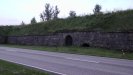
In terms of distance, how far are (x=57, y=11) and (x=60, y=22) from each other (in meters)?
41.8

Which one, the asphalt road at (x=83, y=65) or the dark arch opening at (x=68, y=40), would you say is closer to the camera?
the asphalt road at (x=83, y=65)

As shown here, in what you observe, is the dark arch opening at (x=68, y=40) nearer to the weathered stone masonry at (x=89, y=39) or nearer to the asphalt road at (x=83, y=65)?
the weathered stone masonry at (x=89, y=39)

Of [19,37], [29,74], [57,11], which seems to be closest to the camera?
[29,74]

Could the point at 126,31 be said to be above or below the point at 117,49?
above

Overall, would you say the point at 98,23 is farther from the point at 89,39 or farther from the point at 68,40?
the point at 68,40

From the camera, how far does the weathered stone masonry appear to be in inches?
1051

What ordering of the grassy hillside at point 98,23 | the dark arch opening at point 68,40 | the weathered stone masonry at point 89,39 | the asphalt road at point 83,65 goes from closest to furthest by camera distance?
the asphalt road at point 83,65, the weathered stone masonry at point 89,39, the grassy hillside at point 98,23, the dark arch opening at point 68,40

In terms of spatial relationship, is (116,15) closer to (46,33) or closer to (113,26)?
(113,26)

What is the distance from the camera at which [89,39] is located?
1212 inches

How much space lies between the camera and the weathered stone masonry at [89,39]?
87.6ft

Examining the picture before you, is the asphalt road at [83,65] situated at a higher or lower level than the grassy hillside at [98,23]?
lower

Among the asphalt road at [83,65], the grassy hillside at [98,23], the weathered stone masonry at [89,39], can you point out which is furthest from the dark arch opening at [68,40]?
the asphalt road at [83,65]

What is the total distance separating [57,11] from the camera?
272ft

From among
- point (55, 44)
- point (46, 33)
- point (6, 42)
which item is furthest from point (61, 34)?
point (6, 42)
